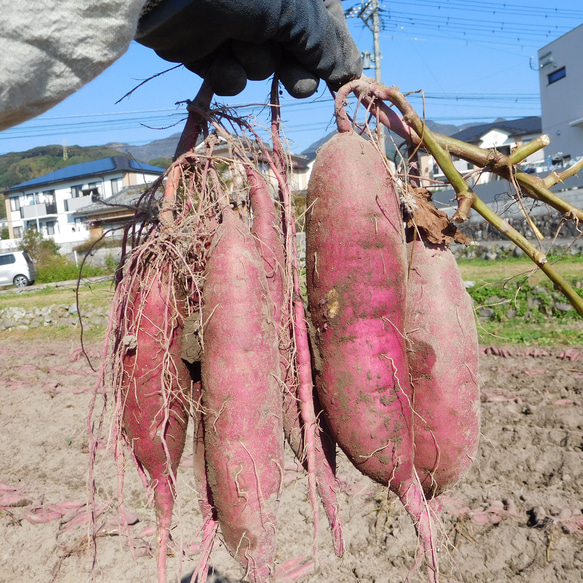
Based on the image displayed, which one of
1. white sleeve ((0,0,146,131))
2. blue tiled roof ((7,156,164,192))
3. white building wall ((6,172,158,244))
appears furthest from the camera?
blue tiled roof ((7,156,164,192))

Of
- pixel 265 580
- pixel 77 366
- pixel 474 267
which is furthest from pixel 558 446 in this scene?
pixel 474 267

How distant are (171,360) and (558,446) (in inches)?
134

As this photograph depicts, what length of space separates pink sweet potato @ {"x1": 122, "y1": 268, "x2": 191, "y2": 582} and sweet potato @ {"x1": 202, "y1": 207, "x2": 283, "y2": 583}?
0.11 m

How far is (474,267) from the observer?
12312mm

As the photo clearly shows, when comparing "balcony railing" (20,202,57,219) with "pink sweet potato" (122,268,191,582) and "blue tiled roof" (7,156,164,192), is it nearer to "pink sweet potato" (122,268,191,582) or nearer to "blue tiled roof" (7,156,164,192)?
"blue tiled roof" (7,156,164,192)

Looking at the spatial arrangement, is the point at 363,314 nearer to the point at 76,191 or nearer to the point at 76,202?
the point at 76,202

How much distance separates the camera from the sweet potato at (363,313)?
57.7 inches

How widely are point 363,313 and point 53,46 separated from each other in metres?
0.92

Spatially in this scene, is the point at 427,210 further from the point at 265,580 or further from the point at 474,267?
the point at 474,267

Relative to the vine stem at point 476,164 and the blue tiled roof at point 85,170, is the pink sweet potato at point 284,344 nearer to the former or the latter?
the vine stem at point 476,164

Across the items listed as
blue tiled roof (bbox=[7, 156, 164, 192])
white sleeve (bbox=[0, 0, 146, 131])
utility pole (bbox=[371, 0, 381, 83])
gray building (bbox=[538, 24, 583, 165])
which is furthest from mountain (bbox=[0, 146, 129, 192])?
white sleeve (bbox=[0, 0, 146, 131])

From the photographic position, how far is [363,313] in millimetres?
1463

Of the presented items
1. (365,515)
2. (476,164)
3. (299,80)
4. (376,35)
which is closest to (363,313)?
(476,164)

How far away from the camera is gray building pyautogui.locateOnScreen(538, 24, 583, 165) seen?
25828 millimetres
